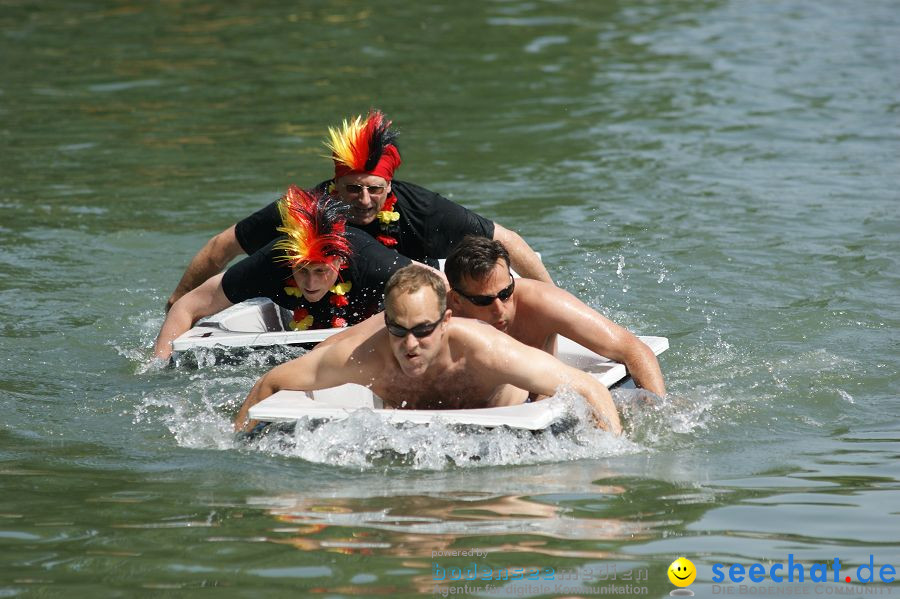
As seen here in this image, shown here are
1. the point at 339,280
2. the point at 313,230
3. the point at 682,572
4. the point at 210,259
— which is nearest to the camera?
the point at 682,572

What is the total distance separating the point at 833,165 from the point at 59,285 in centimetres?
748

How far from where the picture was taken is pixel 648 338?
7.64 metres

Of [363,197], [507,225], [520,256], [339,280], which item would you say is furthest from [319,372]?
[507,225]

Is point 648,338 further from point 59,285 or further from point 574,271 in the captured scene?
point 59,285

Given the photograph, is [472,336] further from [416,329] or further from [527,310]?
[527,310]

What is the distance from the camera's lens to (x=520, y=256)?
863 cm

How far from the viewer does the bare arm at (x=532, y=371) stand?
627 cm

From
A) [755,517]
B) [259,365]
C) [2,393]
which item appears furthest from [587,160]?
[755,517]

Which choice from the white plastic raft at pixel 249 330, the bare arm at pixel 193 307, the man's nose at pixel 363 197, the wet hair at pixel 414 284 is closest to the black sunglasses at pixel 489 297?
the wet hair at pixel 414 284

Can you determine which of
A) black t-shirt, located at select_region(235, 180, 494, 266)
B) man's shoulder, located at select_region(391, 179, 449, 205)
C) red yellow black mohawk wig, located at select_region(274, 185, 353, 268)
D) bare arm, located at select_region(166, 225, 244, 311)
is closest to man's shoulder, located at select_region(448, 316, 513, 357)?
red yellow black mohawk wig, located at select_region(274, 185, 353, 268)

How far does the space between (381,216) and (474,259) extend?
1878 millimetres

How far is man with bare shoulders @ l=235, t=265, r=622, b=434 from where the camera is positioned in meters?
6.08

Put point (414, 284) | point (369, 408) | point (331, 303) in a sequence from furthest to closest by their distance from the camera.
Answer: point (331, 303), point (369, 408), point (414, 284)

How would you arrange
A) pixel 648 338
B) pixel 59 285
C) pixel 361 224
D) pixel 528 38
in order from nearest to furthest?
pixel 648 338
pixel 361 224
pixel 59 285
pixel 528 38
